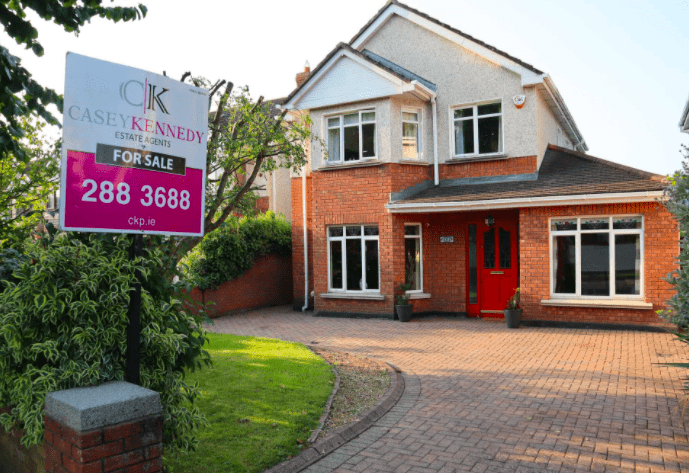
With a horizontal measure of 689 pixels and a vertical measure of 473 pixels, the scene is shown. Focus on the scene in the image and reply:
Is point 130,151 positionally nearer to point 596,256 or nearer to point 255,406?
point 255,406

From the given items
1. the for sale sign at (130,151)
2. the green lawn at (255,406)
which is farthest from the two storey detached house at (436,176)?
the for sale sign at (130,151)

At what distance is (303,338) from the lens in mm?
11742

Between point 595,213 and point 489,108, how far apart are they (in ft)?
14.0

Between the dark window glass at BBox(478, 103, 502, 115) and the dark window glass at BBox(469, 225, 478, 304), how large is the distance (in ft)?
10.5

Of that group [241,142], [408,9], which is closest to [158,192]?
[241,142]

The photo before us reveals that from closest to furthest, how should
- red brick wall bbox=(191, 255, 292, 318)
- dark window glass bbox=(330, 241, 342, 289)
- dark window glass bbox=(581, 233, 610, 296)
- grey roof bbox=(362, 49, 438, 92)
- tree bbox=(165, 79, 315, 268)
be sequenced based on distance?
tree bbox=(165, 79, 315, 268)
dark window glass bbox=(581, 233, 610, 296)
grey roof bbox=(362, 49, 438, 92)
dark window glass bbox=(330, 241, 342, 289)
red brick wall bbox=(191, 255, 292, 318)

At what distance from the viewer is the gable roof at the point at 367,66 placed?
→ 1416 centimetres

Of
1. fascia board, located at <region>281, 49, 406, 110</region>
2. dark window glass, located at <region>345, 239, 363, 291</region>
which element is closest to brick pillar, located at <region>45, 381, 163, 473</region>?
dark window glass, located at <region>345, 239, 363, 291</region>

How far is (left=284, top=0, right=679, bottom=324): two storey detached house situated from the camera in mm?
13172

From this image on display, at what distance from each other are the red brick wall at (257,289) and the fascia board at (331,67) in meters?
5.33

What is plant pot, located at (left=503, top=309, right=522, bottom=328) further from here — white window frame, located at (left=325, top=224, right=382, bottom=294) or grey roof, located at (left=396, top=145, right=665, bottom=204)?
white window frame, located at (left=325, top=224, right=382, bottom=294)

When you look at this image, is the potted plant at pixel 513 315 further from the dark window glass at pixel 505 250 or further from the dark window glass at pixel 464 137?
the dark window glass at pixel 464 137

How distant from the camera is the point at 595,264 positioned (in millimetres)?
12562

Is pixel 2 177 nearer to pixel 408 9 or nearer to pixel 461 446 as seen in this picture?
pixel 461 446
